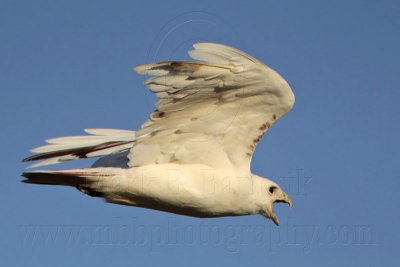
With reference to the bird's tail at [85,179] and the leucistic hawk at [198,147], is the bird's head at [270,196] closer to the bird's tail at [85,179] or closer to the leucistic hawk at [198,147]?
the leucistic hawk at [198,147]

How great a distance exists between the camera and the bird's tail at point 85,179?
35.2 ft

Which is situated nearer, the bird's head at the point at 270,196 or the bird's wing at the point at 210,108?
the bird's wing at the point at 210,108

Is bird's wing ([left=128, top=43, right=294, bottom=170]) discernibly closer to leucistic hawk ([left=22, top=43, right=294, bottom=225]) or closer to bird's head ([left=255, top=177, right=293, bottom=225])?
leucistic hawk ([left=22, top=43, right=294, bottom=225])

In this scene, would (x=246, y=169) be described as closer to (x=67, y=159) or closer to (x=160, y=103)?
(x=160, y=103)

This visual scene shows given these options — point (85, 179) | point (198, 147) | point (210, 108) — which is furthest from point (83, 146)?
point (210, 108)

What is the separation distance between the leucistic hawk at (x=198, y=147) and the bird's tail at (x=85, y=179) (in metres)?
0.01

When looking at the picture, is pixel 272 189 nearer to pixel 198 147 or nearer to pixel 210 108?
pixel 198 147

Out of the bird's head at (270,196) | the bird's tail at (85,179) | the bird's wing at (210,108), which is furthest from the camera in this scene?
the bird's head at (270,196)

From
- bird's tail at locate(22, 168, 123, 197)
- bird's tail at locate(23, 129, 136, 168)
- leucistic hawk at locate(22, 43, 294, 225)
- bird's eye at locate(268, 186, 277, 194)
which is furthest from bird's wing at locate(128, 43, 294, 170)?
bird's tail at locate(23, 129, 136, 168)

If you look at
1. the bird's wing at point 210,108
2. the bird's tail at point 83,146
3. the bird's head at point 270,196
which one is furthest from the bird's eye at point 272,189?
the bird's tail at point 83,146

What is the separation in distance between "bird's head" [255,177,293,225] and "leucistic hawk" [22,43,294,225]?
13mm

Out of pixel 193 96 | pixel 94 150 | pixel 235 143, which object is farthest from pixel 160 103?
pixel 94 150

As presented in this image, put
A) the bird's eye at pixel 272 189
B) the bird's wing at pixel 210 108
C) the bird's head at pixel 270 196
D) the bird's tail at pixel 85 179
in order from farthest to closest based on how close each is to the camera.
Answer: the bird's eye at pixel 272 189
the bird's head at pixel 270 196
the bird's tail at pixel 85 179
the bird's wing at pixel 210 108

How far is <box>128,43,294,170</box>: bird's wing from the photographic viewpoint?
9.95 m
